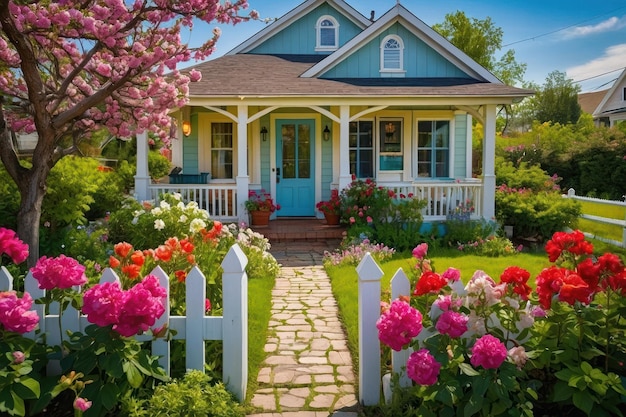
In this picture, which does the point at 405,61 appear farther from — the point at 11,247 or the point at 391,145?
the point at 11,247

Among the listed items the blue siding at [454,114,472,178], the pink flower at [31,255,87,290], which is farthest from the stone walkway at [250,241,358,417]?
the blue siding at [454,114,472,178]

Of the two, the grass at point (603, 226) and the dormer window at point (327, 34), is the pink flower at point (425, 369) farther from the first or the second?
the dormer window at point (327, 34)

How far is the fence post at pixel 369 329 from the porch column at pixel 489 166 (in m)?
8.28

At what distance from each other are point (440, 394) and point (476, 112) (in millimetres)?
10035

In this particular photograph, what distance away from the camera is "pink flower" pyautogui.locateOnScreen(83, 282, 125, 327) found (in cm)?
280

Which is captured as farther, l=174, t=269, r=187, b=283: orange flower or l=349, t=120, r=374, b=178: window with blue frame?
l=349, t=120, r=374, b=178: window with blue frame

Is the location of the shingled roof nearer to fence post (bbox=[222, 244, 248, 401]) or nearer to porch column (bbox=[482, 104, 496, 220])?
porch column (bbox=[482, 104, 496, 220])

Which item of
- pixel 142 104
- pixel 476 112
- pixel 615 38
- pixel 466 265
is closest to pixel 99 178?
pixel 142 104

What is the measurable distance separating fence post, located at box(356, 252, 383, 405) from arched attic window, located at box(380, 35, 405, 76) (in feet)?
33.5

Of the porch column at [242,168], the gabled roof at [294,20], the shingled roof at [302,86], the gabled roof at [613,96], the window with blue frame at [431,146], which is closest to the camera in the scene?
the shingled roof at [302,86]

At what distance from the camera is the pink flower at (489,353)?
8.55 feet

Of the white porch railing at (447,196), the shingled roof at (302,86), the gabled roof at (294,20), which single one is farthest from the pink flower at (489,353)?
the gabled roof at (294,20)

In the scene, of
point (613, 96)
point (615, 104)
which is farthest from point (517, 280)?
point (613, 96)

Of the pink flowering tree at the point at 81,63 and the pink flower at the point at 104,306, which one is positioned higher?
the pink flowering tree at the point at 81,63
